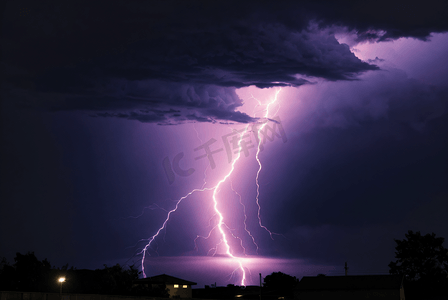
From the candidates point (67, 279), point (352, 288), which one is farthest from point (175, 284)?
point (352, 288)

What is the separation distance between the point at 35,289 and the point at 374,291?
104 feet

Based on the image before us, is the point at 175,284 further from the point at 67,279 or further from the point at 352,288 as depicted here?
the point at 352,288

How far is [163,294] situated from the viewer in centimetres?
4272

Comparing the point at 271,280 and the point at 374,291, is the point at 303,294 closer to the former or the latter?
the point at 374,291

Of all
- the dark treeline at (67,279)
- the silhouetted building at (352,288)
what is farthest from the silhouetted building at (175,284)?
the silhouetted building at (352,288)

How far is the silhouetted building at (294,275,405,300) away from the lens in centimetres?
4334

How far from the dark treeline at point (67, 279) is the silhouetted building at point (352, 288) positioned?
12994 mm

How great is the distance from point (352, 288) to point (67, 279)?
26387 mm

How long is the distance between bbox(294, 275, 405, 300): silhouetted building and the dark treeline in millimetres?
12994

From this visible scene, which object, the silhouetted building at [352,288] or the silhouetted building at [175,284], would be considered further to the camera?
the silhouetted building at [175,284]

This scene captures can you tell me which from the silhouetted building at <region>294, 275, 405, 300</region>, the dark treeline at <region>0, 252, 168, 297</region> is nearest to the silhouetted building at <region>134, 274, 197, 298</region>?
the dark treeline at <region>0, 252, 168, 297</region>

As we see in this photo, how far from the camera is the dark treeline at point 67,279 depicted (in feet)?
142

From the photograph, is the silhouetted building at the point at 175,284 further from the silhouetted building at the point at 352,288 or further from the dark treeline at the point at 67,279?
the silhouetted building at the point at 352,288

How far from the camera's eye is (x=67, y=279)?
159 ft
